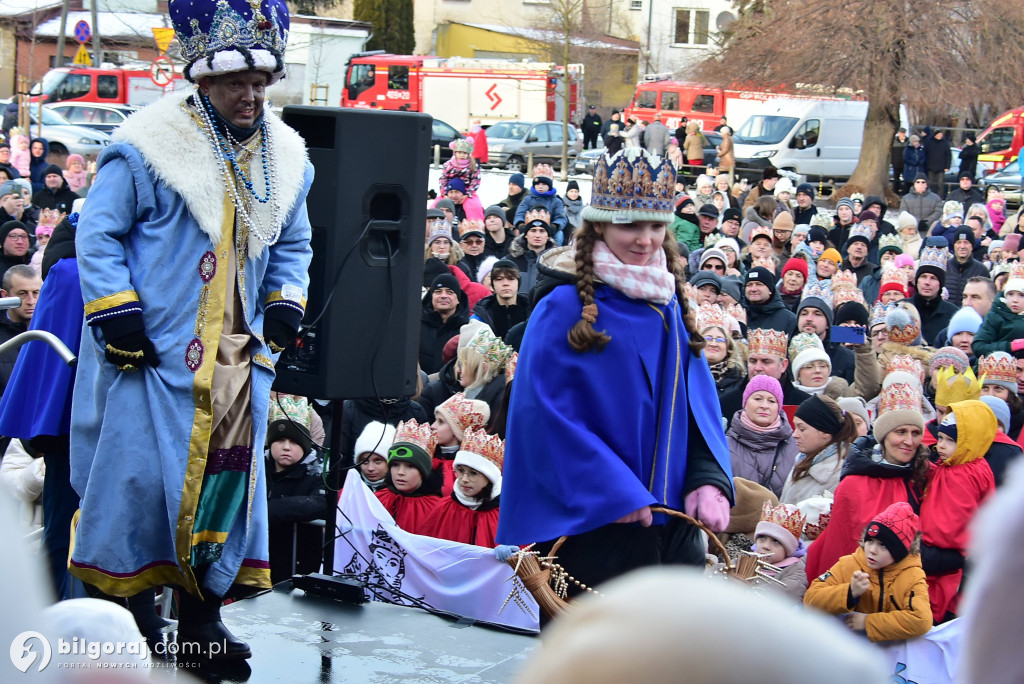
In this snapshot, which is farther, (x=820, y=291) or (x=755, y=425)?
(x=820, y=291)

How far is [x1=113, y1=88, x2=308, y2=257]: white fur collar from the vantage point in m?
3.74

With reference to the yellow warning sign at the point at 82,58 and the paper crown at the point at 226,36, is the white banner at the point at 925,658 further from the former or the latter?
the yellow warning sign at the point at 82,58

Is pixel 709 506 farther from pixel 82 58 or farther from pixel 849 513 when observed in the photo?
pixel 82 58

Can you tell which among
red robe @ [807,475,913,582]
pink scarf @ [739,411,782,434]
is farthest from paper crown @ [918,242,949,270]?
red robe @ [807,475,913,582]

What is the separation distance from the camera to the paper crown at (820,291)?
9132mm

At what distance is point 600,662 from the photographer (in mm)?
1023

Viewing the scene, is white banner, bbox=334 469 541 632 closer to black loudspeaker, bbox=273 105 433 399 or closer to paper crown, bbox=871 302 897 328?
black loudspeaker, bbox=273 105 433 399

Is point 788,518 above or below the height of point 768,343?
below

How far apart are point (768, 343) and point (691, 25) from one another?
43517mm

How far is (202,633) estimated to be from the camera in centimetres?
393

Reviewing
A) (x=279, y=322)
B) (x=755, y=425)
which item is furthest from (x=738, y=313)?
(x=279, y=322)

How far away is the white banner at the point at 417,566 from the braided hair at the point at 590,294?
6.28ft

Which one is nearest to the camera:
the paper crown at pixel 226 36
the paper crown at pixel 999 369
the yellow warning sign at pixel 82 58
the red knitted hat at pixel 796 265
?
the paper crown at pixel 226 36

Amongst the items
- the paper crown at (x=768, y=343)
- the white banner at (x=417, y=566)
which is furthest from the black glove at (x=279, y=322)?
the paper crown at (x=768, y=343)
